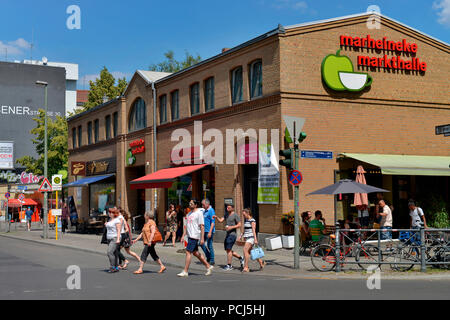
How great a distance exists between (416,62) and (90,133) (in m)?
22.7

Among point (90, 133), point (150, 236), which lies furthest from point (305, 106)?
point (90, 133)

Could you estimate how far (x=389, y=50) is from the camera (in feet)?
72.1

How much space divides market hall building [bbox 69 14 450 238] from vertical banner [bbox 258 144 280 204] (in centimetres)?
7

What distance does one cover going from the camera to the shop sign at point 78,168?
123ft

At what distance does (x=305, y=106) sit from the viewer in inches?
796

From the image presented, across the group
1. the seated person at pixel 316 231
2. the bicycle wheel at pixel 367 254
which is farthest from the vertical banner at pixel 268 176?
the bicycle wheel at pixel 367 254

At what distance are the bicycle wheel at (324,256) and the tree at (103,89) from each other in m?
40.2

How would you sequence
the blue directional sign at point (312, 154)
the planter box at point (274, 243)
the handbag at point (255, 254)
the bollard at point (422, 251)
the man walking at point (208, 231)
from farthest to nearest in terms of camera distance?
the planter box at point (274, 243), the blue directional sign at point (312, 154), the man walking at point (208, 231), the handbag at point (255, 254), the bollard at point (422, 251)

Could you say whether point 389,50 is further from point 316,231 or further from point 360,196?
point 316,231

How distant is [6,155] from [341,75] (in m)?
60.4

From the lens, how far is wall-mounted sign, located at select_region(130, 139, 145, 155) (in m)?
29.8
